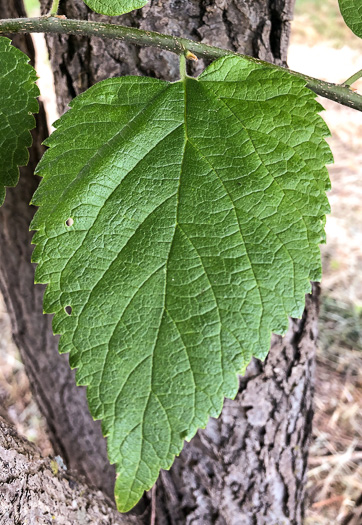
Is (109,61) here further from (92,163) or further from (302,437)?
(302,437)

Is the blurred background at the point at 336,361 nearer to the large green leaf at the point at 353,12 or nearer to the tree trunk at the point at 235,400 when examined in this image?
the tree trunk at the point at 235,400

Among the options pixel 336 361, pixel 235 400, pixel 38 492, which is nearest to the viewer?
pixel 38 492

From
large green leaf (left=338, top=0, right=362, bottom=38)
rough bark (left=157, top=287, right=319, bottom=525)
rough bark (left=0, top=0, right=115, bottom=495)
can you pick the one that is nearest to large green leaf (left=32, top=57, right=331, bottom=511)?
large green leaf (left=338, top=0, right=362, bottom=38)

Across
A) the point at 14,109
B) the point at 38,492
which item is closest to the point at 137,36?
the point at 14,109

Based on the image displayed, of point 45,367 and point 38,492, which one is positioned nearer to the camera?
point 38,492

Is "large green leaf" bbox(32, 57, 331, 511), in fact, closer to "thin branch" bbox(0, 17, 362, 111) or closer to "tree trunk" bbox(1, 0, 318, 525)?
"thin branch" bbox(0, 17, 362, 111)

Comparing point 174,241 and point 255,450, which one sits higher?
point 174,241

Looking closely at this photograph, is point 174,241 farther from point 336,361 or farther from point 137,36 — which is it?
point 336,361

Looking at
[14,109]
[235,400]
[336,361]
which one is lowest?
[336,361]
